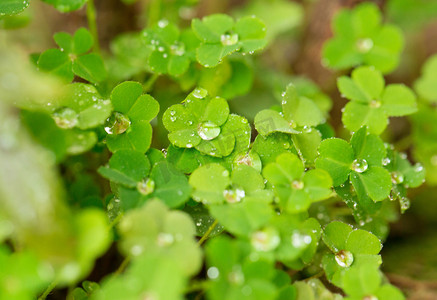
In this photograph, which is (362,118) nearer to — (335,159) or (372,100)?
(372,100)

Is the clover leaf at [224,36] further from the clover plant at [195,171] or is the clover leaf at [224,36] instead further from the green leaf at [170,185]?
the green leaf at [170,185]

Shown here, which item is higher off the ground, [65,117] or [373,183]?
[65,117]

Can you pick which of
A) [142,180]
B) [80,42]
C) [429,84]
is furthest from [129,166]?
[429,84]

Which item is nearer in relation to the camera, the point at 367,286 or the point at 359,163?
the point at 367,286

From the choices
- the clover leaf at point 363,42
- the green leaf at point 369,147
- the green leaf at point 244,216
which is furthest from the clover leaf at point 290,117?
the clover leaf at point 363,42

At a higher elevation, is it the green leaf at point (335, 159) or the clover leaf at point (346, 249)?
the green leaf at point (335, 159)

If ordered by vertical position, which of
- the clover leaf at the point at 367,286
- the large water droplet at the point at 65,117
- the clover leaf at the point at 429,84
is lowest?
the clover leaf at the point at 429,84

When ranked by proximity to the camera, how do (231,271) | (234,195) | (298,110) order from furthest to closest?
(298,110), (234,195), (231,271)
